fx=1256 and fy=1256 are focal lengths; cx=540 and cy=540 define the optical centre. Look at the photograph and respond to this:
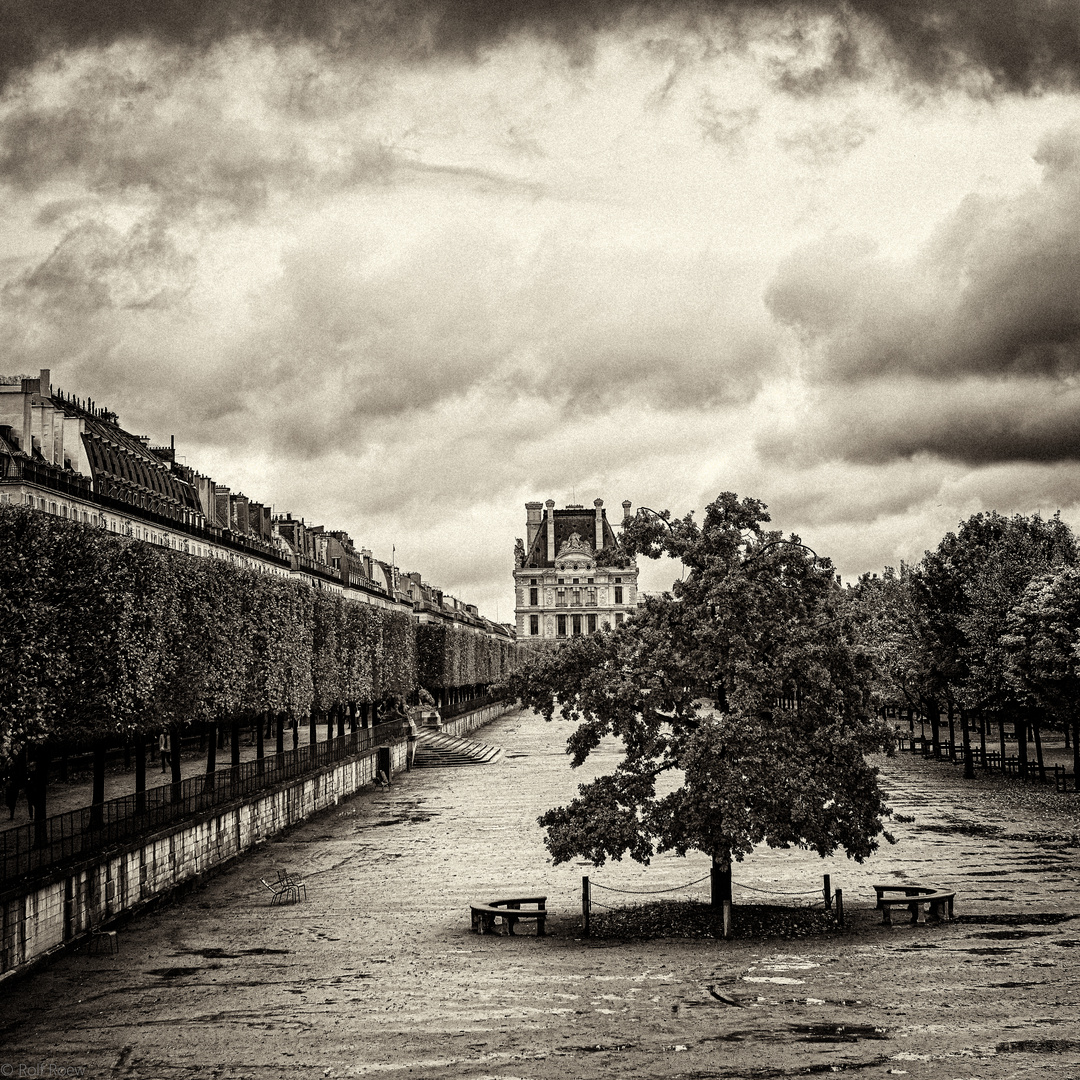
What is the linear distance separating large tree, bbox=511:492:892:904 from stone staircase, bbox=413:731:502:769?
41.9 meters

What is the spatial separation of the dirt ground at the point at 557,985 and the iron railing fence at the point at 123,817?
1.78 metres

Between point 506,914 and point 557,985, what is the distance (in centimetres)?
402

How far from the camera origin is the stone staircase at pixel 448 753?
218ft

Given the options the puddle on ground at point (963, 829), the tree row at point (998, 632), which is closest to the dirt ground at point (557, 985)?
the puddle on ground at point (963, 829)

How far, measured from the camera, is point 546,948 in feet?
71.9

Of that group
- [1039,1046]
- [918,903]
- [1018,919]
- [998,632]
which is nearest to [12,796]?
[918,903]

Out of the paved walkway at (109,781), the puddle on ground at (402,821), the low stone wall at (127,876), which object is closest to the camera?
the low stone wall at (127,876)

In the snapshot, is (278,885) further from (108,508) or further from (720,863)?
(108,508)

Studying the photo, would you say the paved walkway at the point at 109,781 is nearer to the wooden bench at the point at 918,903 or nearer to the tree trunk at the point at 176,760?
the tree trunk at the point at 176,760

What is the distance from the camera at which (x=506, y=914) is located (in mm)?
22922

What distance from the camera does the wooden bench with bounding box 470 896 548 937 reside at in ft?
75.7

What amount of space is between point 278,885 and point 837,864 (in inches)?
532

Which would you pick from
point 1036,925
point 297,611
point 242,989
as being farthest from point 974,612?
point 242,989

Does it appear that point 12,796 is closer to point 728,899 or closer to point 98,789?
point 98,789
